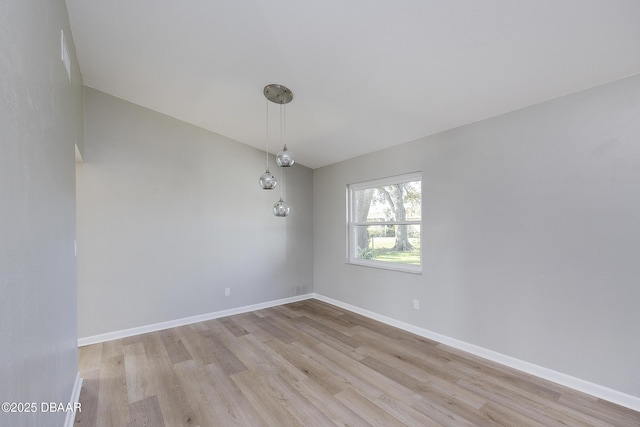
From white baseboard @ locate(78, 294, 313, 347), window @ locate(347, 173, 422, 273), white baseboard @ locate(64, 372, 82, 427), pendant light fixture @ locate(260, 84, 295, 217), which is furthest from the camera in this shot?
window @ locate(347, 173, 422, 273)

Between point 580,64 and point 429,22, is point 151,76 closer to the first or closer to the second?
point 429,22

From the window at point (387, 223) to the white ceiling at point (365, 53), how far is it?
909 mm

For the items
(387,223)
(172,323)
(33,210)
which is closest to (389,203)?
(387,223)

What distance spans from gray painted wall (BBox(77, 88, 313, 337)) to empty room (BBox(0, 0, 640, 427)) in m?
0.03

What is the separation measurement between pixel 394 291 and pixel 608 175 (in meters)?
2.47

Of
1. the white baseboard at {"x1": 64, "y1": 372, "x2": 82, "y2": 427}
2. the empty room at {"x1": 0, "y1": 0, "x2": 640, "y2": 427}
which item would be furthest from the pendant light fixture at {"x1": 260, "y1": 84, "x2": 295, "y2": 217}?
the white baseboard at {"x1": 64, "y1": 372, "x2": 82, "y2": 427}

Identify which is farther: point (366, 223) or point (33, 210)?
point (366, 223)

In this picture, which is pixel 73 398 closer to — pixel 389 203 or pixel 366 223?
pixel 366 223

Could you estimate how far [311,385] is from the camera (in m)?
2.44

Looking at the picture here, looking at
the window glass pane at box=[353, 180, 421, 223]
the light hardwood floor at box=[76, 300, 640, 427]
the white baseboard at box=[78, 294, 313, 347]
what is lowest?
the light hardwood floor at box=[76, 300, 640, 427]

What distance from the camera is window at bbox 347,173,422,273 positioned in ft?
12.2

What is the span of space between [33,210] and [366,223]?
378 centimetres

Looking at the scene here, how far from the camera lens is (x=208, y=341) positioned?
3.32 m

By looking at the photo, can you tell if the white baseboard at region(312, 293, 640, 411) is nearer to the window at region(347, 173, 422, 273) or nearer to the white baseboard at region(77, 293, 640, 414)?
the white baseboard at region(77, 293, 640, 414)
